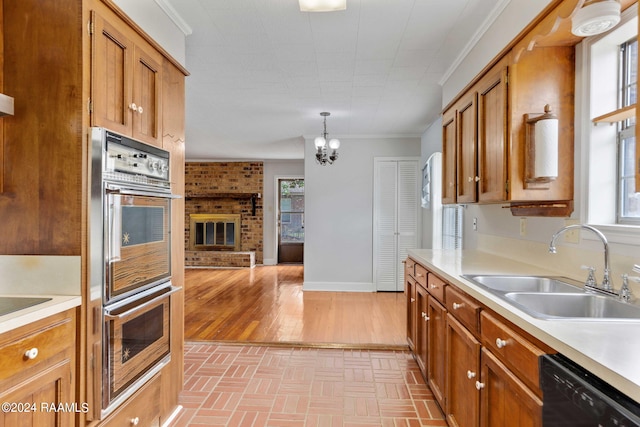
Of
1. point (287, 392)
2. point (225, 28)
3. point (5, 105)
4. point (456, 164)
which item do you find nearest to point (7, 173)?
point (5, 105)

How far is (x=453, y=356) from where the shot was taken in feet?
6.09

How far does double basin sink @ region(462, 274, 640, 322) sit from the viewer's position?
1351 mm

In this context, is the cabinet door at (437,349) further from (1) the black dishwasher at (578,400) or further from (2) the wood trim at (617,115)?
(2) the wood trim at (617,115)

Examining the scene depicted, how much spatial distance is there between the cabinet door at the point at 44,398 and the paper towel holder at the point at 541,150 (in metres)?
2.29

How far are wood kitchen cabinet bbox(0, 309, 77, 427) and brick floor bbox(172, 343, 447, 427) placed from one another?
97 centimetres

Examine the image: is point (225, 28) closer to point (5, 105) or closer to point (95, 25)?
point (95, 25)

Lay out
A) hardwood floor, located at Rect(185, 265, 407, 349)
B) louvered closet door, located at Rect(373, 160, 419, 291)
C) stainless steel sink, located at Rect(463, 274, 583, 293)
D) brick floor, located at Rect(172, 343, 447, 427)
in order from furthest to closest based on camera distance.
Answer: louvered closet door, located at Rect(373, 160, 419, 291), hardwood floor, located at Rect(185, 265, 407, 349), brick floor, located at Rect(172, 343, 447, 427), stainless steel sink, located at Rect(463, 274, 583, 293)

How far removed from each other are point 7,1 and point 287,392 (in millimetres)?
2569

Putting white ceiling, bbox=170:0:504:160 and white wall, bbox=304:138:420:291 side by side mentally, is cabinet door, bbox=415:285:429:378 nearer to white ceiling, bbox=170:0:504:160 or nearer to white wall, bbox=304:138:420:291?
white ceiling, bbox=170:0:504:160

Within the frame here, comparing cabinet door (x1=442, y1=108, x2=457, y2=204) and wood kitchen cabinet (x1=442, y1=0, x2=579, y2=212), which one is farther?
cabinet door (x1=442, y1=108, x2=457, y2=204)

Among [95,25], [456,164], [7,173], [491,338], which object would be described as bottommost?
[491,338]

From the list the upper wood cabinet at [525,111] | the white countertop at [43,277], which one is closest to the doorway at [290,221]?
the upper wood cabinet at [525,111]

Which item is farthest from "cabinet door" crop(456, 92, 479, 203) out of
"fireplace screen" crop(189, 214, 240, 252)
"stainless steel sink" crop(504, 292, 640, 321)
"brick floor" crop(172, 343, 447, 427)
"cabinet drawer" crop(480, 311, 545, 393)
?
"fireplace screen" crop(189, 214, 240, 252)

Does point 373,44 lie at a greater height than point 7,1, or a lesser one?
greater
